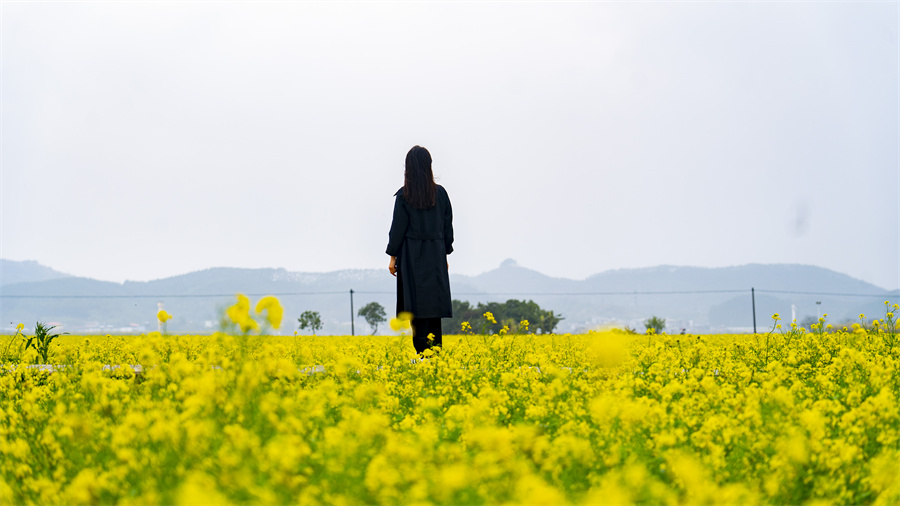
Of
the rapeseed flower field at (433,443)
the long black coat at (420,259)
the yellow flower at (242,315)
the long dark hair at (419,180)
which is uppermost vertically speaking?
the long dark hair at (419,180)

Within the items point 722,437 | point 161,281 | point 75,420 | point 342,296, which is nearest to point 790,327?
point 722,437

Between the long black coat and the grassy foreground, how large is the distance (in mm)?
1507

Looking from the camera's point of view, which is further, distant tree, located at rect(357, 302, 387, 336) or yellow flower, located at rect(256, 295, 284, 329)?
distant tree, located at rect(357, 302, 387, 336)

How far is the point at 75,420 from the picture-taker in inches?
115

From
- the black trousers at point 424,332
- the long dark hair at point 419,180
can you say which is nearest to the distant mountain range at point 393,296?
the black trousers at point 424,332

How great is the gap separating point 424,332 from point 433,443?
12.1 feet

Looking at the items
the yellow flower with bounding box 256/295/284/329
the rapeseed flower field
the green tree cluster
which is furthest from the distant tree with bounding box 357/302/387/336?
the yellow flower with bounding box 256/295/284/329

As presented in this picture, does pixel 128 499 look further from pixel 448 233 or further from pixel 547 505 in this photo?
pixel 448 233

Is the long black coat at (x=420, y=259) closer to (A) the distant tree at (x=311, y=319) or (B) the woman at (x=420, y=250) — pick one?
(B) the woman at (x=420, y=250)

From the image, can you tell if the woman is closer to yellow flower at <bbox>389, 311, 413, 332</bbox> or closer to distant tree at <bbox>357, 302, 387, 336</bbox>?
yellow flower at <bbox>389, 311, 413, 332</bbox>

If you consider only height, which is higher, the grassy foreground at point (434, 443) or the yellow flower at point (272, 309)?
the yellow flower at point (272, 309)

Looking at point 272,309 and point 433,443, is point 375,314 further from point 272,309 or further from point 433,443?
point 433,443

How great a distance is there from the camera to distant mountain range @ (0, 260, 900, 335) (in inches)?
603

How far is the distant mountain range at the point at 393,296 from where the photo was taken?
50.2ft
